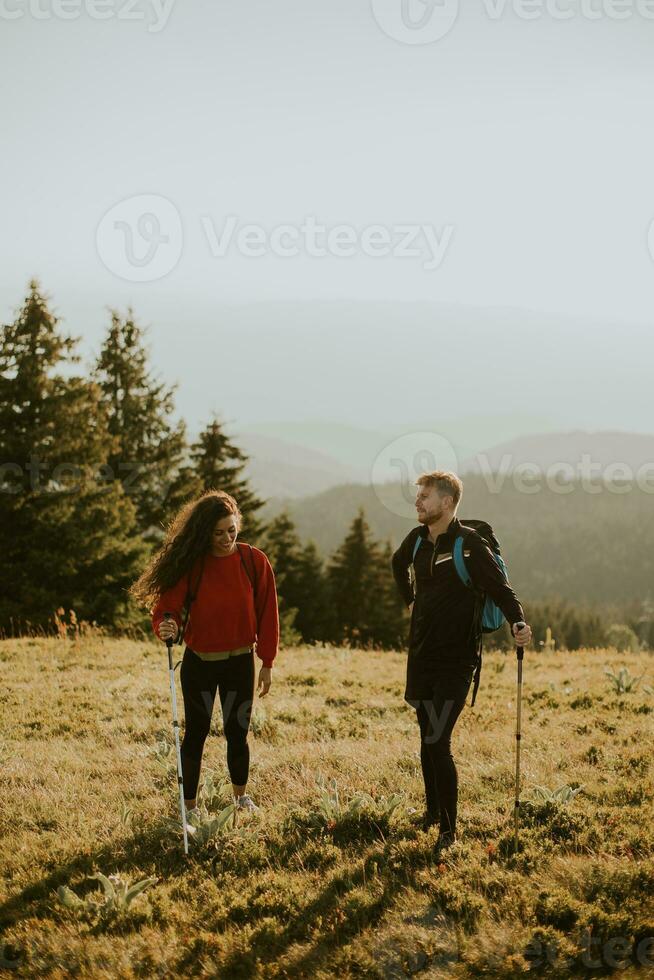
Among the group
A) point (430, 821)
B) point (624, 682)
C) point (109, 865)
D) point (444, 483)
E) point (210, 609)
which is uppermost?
point (444, 483)

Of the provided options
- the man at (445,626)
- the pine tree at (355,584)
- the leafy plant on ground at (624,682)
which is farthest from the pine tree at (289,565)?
the man at (445,626)

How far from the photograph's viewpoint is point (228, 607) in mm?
5621

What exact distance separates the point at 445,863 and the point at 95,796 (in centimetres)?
327

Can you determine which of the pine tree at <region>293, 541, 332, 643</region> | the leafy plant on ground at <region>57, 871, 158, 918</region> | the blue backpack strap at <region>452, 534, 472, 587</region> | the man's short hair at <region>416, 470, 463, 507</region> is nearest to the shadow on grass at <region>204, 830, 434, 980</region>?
the leafy plant on ground at <region>57, 871, 158, 918</region>

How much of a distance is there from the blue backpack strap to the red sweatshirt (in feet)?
4.70

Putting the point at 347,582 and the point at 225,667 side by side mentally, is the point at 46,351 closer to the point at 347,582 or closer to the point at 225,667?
the point at 225,667

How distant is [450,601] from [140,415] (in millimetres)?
26717

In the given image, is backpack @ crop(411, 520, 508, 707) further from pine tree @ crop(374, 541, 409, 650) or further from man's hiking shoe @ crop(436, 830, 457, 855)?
pine tree @ crop(374, 541, 409, 650)

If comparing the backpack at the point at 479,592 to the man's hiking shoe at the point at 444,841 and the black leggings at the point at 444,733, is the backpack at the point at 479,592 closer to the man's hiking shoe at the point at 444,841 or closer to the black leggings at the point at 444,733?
the black leggings at the point at 444,733

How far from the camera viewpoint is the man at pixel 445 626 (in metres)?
5.23

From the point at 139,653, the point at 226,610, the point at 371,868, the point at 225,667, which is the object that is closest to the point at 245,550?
the point at 226,610

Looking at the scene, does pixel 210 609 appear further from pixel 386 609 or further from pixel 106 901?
pixel 386 609

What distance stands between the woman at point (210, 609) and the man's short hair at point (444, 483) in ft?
4.80

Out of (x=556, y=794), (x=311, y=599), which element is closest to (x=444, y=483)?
(x=556, y=794)
